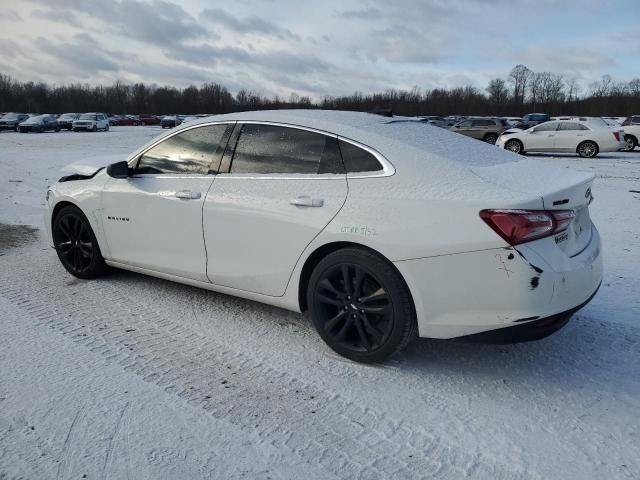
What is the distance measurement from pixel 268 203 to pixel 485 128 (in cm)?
2710

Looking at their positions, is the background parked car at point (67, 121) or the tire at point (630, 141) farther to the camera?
the background parked car at point (67, 121)

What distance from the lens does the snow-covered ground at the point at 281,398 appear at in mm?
2359

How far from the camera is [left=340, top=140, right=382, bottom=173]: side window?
10.5 feet

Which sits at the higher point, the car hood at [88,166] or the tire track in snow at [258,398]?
the car hood at [88,166]

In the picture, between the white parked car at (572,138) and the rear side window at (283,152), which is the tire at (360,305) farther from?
the white parked car at (572,138)

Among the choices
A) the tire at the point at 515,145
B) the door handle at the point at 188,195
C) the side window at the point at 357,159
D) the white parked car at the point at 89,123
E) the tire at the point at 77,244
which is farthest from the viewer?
the white parked car at the point at 89,123

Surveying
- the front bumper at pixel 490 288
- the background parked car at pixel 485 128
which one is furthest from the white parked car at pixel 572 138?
the front bumper at pixel 490 288

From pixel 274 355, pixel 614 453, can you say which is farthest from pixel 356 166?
pixel 614 453

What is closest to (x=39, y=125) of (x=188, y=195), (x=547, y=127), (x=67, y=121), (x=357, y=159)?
(x=67, y=121)

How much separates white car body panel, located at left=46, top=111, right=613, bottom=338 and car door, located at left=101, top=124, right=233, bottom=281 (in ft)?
0.04

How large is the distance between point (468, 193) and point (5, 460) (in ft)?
8.34

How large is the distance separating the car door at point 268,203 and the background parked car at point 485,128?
26134 mm

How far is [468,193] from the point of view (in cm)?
284

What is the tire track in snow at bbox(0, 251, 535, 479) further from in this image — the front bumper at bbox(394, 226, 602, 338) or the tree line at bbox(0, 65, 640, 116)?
the tree line at bbox(0, 65, 640, 116)
